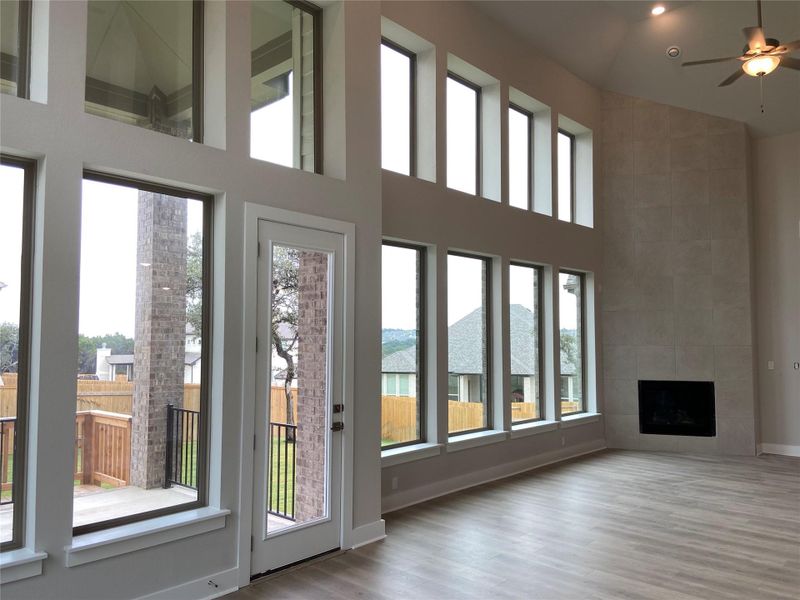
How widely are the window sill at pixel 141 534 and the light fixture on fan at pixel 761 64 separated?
5398mm

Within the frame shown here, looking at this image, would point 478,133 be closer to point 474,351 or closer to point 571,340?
point 474,351

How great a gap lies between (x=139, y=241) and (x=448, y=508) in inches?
A: 136

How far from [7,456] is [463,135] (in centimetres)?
527

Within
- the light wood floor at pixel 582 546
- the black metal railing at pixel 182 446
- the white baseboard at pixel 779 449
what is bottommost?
the light wood floor at pixel 582 546

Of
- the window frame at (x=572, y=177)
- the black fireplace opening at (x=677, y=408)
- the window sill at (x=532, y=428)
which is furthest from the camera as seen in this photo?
the window frame at (x=572, y=177)

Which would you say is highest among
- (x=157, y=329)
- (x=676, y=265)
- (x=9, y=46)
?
(x=9, y=46)

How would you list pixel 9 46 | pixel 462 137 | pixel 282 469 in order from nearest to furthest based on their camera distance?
pixel 9 46 → pixel 282 469 → pixel 462 137

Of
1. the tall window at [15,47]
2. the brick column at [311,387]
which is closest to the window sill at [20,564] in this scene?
the brick column at [311,387]

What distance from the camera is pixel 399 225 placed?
5703mm

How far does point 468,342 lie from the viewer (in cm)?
667

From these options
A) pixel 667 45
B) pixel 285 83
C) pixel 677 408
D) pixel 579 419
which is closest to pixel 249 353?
pixel 285 83

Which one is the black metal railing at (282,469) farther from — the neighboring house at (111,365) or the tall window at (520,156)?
the tall window at (520,156)

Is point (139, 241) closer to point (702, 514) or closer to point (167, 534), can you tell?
point (167, 534)

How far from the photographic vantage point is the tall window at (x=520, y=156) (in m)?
7.53
